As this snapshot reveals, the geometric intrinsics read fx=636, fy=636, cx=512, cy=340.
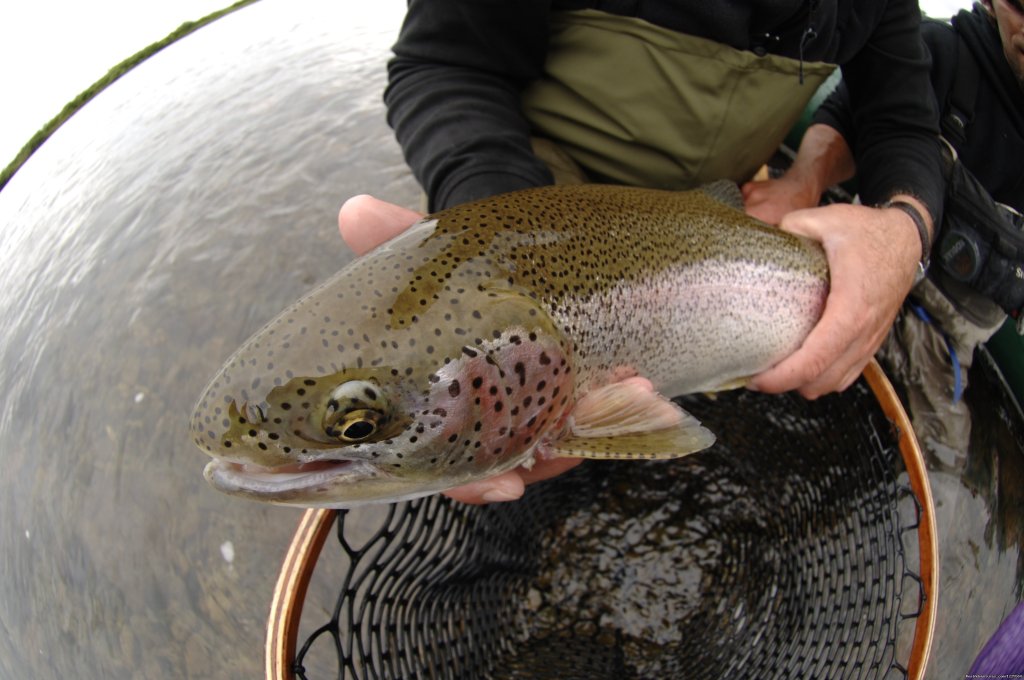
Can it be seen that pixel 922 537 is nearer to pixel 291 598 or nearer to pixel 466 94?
pixel 291 598

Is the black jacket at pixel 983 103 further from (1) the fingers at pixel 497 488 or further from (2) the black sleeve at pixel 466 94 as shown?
(1) the fingers at pixel 497 488

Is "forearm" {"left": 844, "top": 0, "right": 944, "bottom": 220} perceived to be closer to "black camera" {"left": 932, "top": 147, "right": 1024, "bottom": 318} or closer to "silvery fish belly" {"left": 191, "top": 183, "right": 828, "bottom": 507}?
"black camera" {"left": 932, "top": 147, "right": 1024, "bottom": 318}

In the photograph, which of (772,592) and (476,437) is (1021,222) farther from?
(476,437)

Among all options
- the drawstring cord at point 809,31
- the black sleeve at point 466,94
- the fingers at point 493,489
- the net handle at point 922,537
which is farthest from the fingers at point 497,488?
the drawstring cord at point 809,31

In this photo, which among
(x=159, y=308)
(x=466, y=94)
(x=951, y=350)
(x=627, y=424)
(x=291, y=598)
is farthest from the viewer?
(x=159, y=308)

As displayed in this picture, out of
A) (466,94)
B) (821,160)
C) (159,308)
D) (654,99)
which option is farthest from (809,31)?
(159,308)

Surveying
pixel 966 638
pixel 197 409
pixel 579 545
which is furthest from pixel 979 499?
pixel 197 409
